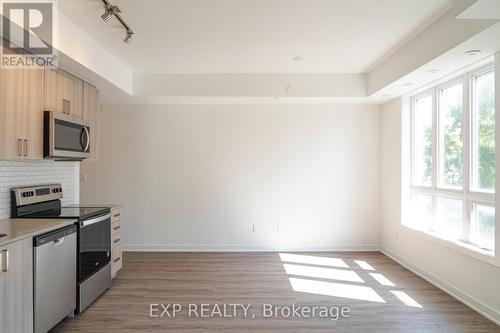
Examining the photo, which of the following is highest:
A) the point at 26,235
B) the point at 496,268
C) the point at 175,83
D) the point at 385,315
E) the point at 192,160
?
the point at 175,83

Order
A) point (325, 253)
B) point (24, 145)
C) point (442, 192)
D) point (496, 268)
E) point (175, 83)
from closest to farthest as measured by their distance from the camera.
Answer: point (24, 145)
point (496, 268)
point (442, 192)
point (175, 83)
point (325, 253)

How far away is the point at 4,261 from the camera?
2174 millimetres

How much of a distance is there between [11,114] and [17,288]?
1390mm

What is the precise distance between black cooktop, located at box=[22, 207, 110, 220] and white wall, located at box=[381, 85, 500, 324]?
3946 millimetres

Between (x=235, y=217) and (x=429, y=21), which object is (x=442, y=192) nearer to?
(x=429, y=21)

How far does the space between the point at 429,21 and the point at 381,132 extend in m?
2.57

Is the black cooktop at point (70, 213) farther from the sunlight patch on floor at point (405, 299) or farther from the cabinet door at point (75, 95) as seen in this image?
the sunlight patch on floor at point (405, 299)

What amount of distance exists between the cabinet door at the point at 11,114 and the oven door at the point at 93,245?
0.88m

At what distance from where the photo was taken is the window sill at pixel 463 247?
3.06 m

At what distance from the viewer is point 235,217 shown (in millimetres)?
5516

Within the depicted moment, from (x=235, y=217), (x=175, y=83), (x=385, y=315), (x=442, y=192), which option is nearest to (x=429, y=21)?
(x=442, y=192)

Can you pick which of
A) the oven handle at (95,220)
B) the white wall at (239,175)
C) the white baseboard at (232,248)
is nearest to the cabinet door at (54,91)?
the oven handle at (95,220)

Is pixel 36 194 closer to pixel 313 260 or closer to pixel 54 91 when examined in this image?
pixel 54 91

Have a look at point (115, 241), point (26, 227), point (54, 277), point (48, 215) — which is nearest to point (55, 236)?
point (26, 227)
